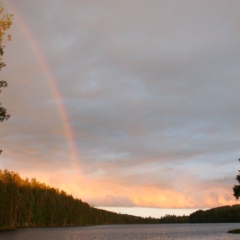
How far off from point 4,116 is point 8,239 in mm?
69442

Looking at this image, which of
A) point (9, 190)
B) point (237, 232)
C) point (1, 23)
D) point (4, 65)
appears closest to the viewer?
point (1, 23)

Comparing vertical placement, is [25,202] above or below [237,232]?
above

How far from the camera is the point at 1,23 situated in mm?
23953

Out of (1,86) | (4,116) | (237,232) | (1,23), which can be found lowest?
(237,232)

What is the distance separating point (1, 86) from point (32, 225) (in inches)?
6472

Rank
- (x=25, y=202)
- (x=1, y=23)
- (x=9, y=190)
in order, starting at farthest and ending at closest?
(x=25, y=202) < (x=9, y=190) < (x=1, y=23)

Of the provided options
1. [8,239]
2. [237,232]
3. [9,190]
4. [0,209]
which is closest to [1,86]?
[8,239]

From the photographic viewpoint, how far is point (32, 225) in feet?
583

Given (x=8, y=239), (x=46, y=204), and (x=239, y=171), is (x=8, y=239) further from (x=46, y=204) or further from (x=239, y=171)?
(x=46, y=204)

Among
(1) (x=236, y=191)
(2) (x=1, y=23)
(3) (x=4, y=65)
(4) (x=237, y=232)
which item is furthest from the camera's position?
(4) (x=237, y=232)

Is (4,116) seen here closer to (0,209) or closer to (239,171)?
(239,171)

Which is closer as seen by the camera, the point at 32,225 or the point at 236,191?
the point at 236,191

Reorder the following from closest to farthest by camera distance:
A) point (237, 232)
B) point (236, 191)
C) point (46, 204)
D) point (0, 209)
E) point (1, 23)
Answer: point (1, 23) < point (236, 191) < point (237, 232) < point (0, 209) < point (46, 204)

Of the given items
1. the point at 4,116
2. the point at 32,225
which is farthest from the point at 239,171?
the point at 32,225
